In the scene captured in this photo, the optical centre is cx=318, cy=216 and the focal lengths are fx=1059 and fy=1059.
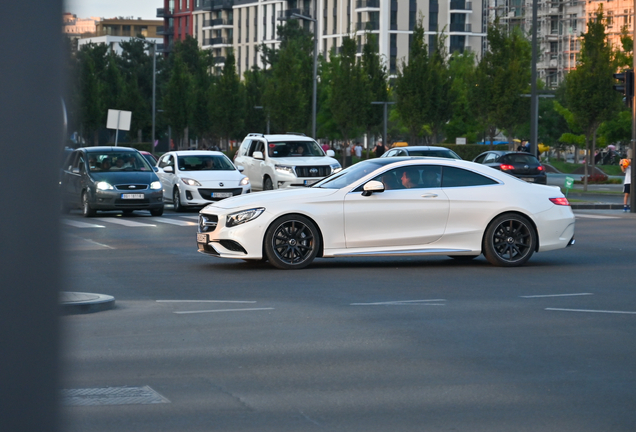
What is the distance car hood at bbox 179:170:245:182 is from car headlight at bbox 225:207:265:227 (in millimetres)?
14322

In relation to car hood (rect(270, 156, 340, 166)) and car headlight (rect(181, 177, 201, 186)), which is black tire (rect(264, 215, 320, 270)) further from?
car hood (rect(270, 156, 340, 166))

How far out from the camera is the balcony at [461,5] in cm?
11844

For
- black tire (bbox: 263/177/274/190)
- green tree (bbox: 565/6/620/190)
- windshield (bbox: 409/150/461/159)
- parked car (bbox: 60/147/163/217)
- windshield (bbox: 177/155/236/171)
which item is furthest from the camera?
green tree (bbox: 565/6/620/190)

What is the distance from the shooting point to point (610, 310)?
389 inches

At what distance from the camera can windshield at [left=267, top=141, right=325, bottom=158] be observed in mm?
31844

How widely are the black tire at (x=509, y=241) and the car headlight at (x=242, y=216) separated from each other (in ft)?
10.0

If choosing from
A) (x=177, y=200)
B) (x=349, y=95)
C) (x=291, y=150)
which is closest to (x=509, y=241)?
(x=177, y=200)

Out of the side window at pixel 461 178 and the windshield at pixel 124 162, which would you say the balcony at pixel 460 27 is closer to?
the windshield at pixel 124 162

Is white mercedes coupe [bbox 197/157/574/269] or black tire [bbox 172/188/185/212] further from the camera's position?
black tire [bbox 172/188/185/212]

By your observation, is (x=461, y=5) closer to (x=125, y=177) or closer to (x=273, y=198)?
(x=125, y=177)

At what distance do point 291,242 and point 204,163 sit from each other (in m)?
15.6

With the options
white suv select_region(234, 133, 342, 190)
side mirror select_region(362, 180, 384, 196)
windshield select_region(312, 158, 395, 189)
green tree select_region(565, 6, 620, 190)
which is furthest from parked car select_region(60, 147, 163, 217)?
green tree select_region(565, 6, 620, 190)

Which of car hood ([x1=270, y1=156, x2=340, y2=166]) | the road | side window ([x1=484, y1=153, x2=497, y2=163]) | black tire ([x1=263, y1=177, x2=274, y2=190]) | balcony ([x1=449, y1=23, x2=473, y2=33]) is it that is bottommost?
the road

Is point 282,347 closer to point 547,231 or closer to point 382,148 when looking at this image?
point 547,231
